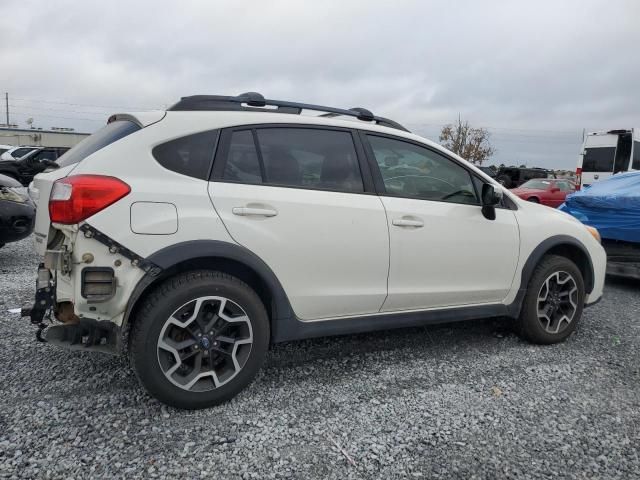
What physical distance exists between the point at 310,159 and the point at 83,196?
133 centimetres

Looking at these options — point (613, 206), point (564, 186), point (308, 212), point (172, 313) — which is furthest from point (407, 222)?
point (564, 186)

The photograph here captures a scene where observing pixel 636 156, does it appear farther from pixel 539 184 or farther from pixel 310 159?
pixel 310 159

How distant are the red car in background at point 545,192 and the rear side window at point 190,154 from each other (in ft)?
53.1

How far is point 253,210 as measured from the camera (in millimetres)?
2689

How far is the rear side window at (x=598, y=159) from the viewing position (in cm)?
1541

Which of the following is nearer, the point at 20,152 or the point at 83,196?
the point at 83,196

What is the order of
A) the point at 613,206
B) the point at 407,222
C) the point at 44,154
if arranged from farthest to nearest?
the point at 44,154, the point at 613,206, the point at 407,222

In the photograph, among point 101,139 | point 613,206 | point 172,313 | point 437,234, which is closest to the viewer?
point 172,313

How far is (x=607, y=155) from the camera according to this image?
15500 millimetres

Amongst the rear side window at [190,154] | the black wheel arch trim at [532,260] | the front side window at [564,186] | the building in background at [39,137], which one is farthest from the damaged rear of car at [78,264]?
the building in background at [39,137]

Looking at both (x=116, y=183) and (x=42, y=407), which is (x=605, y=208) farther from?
(x=42, y=407)

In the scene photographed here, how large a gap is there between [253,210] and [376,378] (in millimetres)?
1412

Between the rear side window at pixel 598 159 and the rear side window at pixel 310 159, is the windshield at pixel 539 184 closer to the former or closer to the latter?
the rear side window at pixel 598 159

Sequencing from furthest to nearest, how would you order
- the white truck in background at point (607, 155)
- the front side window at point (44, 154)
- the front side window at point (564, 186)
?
the front side window at point (564, 186) < the front side window at point (44, 154) < the white truck in background at point (607, 155)
